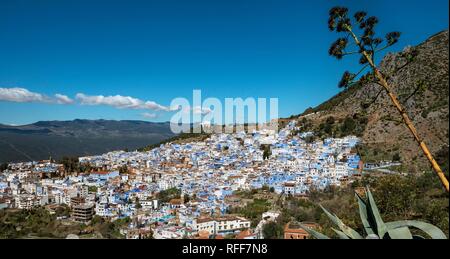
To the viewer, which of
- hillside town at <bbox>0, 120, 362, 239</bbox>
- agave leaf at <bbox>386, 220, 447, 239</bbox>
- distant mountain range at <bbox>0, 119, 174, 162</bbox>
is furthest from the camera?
distant mountain range at <bbox>0, 119, 174, 162</bbox>

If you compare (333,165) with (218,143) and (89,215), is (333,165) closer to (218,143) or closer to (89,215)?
(89,215)

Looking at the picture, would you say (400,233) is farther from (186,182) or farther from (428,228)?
(186,182)

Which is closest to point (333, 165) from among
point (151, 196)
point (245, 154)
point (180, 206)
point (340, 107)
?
point (340, 107)

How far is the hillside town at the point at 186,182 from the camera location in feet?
48.8

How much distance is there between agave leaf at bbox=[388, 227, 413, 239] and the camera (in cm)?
106

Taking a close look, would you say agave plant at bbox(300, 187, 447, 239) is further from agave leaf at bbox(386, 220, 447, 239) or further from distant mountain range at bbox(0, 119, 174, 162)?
distant mountain range at bbox(0, 119, 174, 162)

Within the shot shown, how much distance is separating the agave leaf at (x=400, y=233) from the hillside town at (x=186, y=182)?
773 centimetres

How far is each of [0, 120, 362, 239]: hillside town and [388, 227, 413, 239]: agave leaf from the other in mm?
7725

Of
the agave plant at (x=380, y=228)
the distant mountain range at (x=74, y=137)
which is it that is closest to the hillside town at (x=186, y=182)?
the distant mountain range at (x=74, y=137)

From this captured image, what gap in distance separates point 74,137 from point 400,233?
40.5 m

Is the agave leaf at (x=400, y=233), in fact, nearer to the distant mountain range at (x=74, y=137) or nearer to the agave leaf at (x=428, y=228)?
the agave leaf at (x=428, y=228)

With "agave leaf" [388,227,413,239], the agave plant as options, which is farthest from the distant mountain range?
"agave leaf" [388,227,413,239]

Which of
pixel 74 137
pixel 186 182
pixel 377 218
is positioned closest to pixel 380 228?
pixel 377 218

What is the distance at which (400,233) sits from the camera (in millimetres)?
1069
